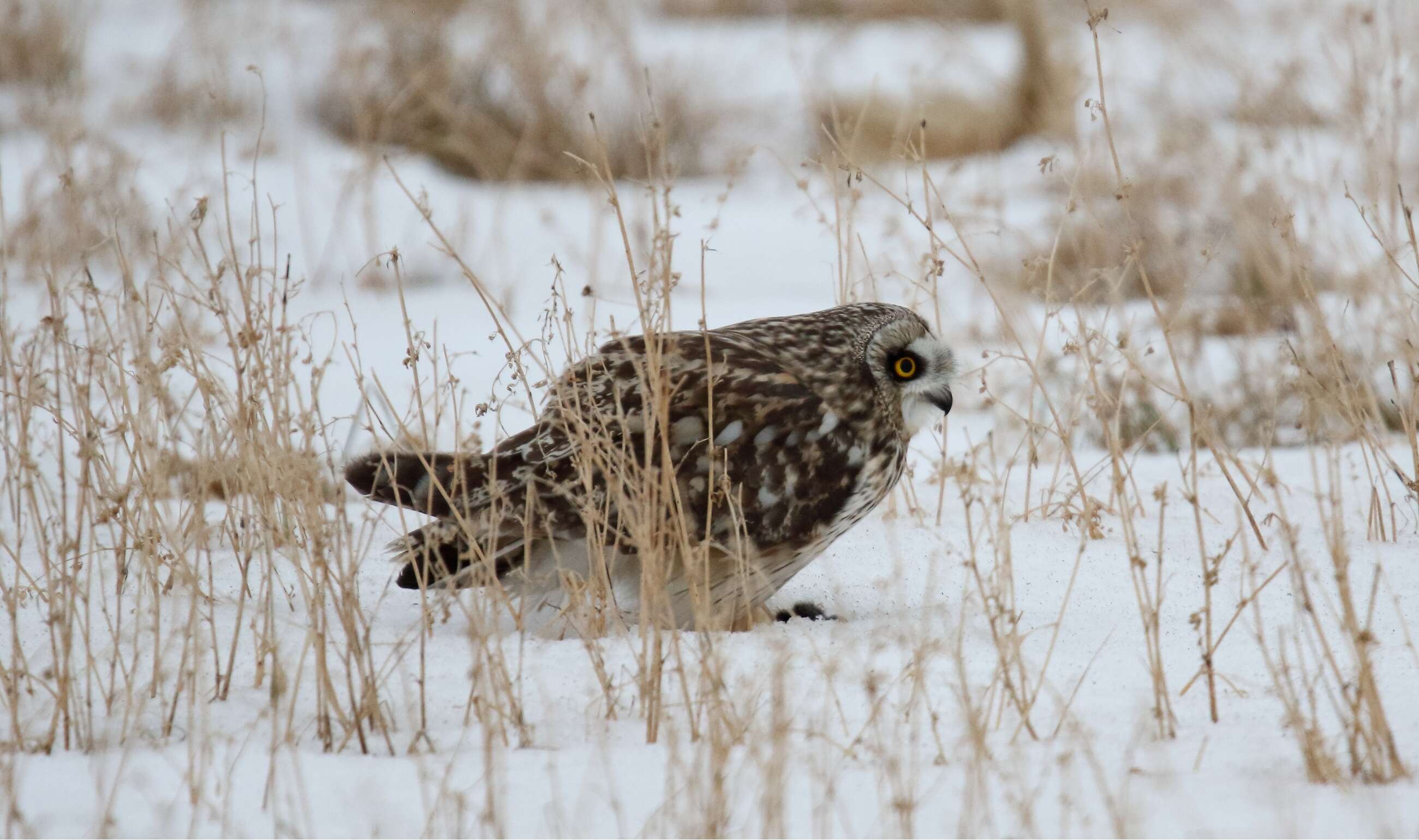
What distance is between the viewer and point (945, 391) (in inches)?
145

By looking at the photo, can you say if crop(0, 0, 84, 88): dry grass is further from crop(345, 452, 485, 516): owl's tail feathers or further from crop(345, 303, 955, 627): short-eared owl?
crop(345, 303, 955, 627): short-eared owl

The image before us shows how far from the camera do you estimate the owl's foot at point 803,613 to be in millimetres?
3779

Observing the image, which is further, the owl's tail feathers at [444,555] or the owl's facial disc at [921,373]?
the owl's facial disc at [921,373]

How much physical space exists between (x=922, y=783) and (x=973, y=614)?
102 cm

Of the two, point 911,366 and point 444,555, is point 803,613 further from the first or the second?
point 444,555

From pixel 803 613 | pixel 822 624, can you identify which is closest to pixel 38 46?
pixel 803 613

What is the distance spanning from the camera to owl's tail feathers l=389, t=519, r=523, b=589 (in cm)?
313

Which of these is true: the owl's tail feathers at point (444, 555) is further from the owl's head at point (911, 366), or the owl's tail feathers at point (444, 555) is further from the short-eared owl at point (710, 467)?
the owl's head at point (911, 366)

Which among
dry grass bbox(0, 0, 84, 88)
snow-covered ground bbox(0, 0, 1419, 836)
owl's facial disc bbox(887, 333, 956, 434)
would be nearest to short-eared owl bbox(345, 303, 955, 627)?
owl's facial disc bbox(887, 333, 956, 434)

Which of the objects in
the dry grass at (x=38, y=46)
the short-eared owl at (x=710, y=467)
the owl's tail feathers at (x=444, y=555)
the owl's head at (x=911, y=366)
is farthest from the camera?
the dry grass at (x=38, y=46)

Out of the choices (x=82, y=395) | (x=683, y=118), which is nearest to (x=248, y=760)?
(x=82, y=395)

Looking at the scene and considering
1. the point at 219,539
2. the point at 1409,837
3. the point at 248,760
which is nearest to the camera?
the point at 1409,837

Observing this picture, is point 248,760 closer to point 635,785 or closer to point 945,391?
point 635,785

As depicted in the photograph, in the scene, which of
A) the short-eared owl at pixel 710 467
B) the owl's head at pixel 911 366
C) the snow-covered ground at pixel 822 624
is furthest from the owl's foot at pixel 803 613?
the owl's head at pixel 911 366
